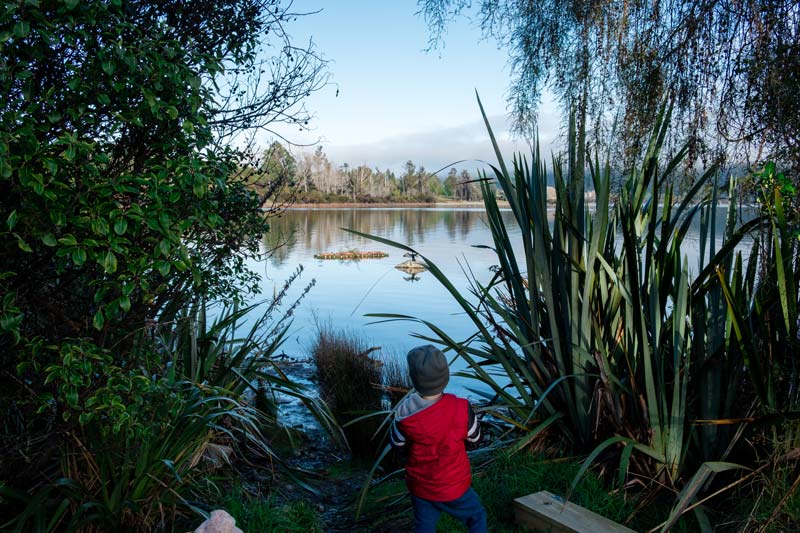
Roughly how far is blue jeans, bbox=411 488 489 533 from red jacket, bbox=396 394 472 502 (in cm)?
3

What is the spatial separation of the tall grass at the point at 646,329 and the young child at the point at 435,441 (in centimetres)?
59

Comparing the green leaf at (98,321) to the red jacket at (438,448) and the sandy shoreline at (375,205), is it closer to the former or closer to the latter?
the red jacket at (438,448)

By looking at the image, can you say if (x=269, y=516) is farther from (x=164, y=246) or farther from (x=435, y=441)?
(x=164, y=246)

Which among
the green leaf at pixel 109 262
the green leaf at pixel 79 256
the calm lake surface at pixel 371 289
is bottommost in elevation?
the calm lake surface at pixel 371 289

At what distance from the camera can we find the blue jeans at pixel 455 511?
269 cm

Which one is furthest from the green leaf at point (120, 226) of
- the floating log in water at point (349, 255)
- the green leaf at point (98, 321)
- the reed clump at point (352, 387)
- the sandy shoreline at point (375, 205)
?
the sandy shoreline at point (375, 205)

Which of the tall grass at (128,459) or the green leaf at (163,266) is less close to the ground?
the green leaf at (163,266)

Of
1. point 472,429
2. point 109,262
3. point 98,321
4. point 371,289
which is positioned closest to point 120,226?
point 109,262

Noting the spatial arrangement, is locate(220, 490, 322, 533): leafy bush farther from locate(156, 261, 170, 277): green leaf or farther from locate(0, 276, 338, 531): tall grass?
locate(156, 261, 170, 277): green leaf

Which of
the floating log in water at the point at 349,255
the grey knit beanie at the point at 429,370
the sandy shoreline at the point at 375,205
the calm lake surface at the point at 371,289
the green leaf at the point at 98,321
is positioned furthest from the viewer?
the sandy shoreline at the point at 375,205

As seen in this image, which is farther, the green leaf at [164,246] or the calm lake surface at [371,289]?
the calm lake surface at [371,289]

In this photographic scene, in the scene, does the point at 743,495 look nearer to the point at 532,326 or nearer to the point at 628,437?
the point at 628,437

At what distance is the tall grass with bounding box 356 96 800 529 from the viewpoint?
2891mm

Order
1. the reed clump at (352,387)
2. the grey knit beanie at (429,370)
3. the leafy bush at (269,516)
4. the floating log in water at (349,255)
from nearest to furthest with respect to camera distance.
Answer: the grey knit beanie at (429,370)
the leafy bush at (269,516)
the reed clump at (352,387)
the floating log in water at (349,255)
